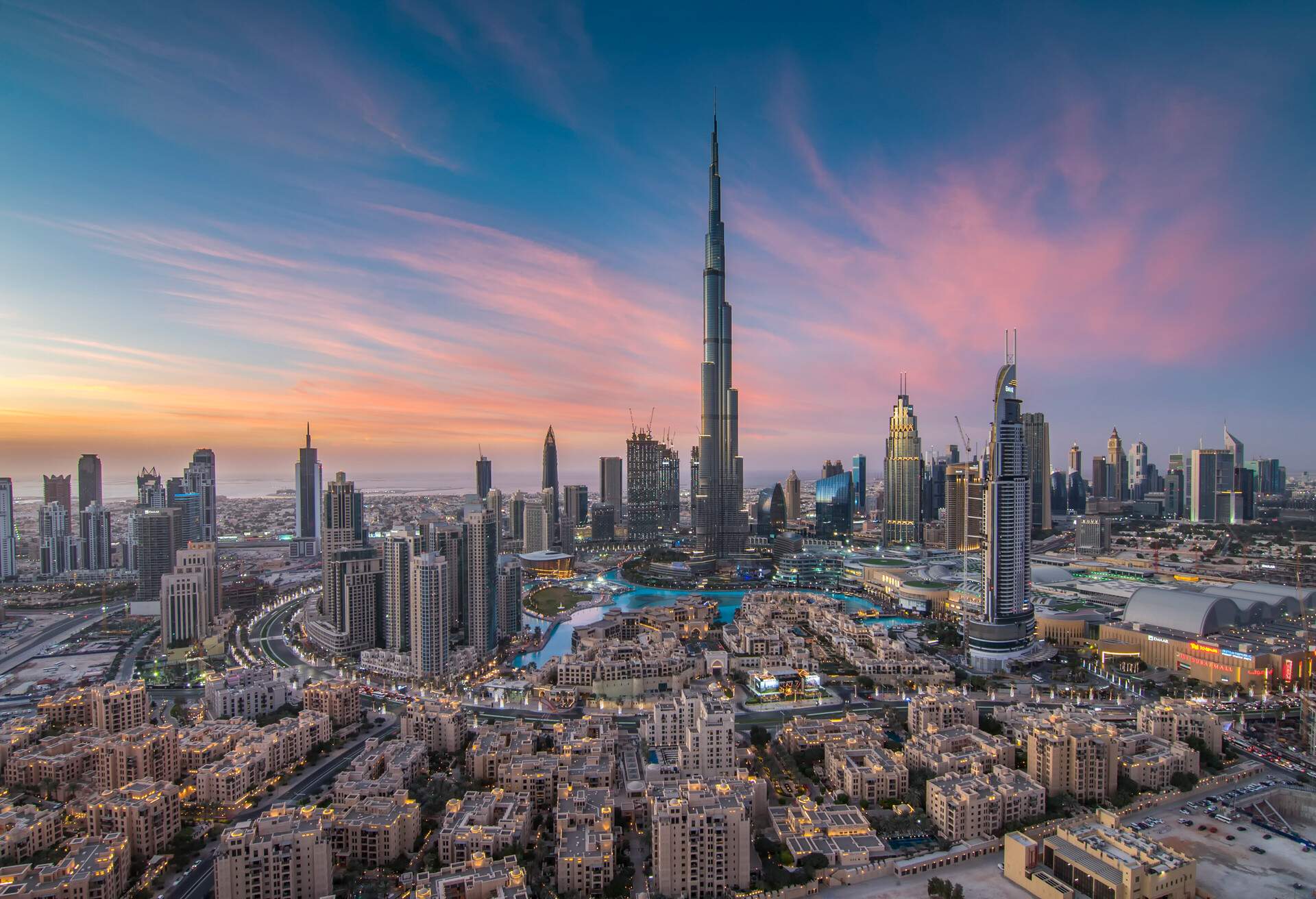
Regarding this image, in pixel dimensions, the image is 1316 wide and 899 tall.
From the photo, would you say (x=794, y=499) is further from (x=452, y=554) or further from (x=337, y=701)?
(x=337, y=701)

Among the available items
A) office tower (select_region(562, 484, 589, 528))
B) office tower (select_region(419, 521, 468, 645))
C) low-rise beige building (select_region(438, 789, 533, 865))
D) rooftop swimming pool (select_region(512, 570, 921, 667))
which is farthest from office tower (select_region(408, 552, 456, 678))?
office tower (select_region(562, 484, 589, 528))

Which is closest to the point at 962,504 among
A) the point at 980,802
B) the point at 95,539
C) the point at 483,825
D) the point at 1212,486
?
the point at 1212,486

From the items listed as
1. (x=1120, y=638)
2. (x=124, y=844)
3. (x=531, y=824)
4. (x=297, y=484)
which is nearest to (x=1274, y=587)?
(x=1120, y=638)

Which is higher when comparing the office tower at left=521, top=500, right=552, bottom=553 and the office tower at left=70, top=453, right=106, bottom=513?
the office tower at left=70, top=453, right=106, bottom=513

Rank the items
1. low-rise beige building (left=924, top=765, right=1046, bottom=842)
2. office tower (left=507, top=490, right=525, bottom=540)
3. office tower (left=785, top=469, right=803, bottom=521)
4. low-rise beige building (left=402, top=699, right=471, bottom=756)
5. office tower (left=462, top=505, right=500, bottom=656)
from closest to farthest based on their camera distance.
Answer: low-rise beige building (left=924, top=765, right=1046, bottom=842) → low-rise beige building (left=402, top=699, right=471, bottom=756) → office tower (left=462, top=505, right=500, bottom=656) → office tower (left=507, top=490, right=525, bottom=540) → office tower (left=785, top=469, right=803, bottom=521)

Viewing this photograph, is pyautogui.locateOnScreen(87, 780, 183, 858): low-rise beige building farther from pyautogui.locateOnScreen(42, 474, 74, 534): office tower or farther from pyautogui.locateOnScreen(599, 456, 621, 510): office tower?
pyautogui.locateOnScreen(599, 456, 621, 510): office tower

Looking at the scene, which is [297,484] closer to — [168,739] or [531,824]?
[168,739]

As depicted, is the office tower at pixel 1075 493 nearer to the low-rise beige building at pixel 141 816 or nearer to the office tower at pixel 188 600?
the office tower at pixel 188 600
